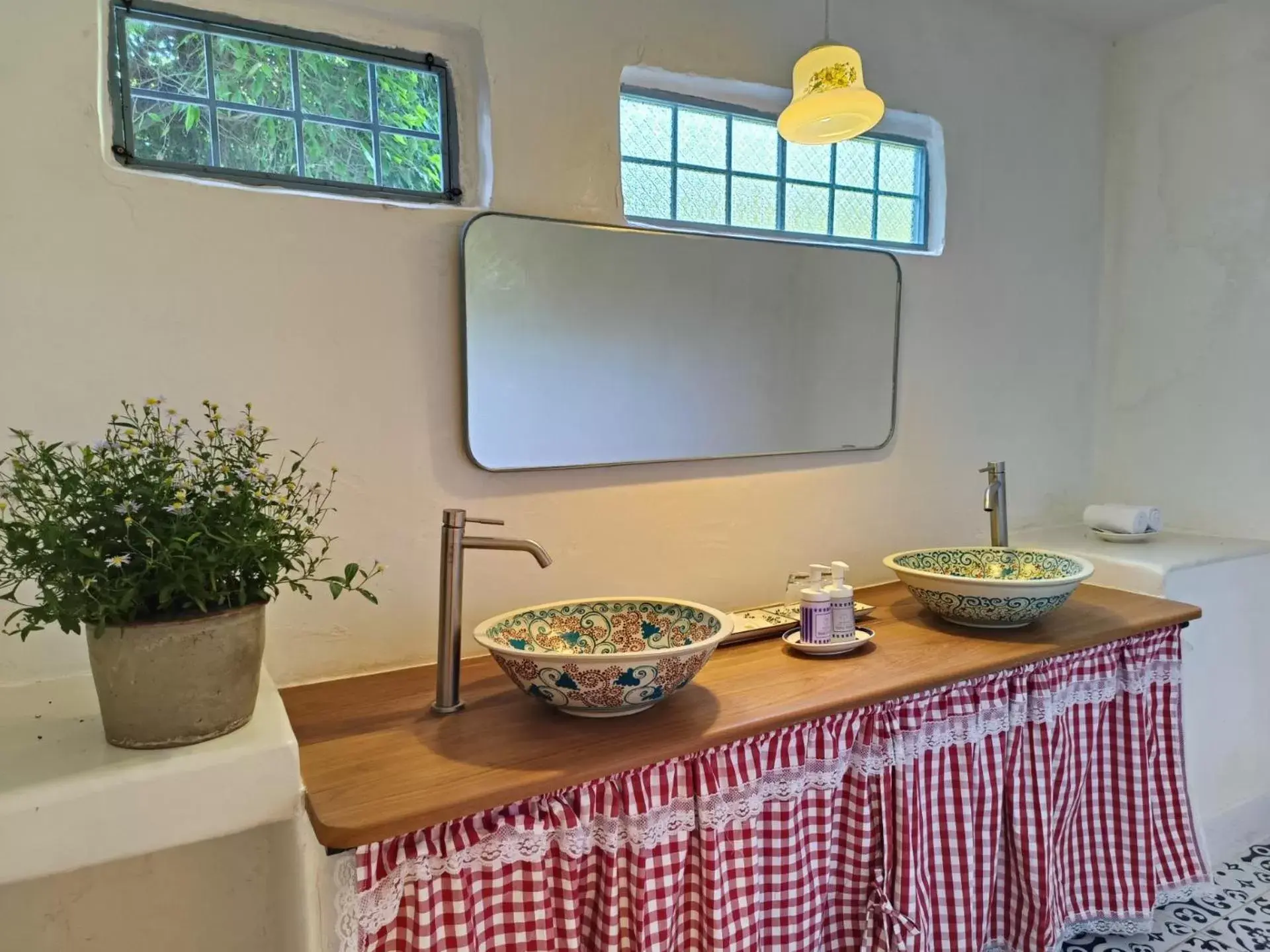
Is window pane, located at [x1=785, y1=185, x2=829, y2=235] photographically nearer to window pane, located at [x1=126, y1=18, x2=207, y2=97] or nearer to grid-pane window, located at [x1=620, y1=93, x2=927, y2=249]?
grid-pane window, located at [x1=620, y1=93, x2=927, y2=249]

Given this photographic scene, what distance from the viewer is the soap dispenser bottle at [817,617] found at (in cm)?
146

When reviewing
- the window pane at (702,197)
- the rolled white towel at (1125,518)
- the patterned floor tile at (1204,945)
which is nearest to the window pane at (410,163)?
the window pane at (702,197)

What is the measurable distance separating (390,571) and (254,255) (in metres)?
0.55

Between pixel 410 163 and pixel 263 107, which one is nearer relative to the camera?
pixel 263 107

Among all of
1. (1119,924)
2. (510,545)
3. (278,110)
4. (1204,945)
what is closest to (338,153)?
(278,110)

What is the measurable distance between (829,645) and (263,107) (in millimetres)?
1312

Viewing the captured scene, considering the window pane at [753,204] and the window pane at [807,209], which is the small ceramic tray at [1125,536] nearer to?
the window pane at [807,209]

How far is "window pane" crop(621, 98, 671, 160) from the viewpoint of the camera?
1.68 meters

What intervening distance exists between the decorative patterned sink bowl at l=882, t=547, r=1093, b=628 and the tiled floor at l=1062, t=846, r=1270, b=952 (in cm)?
75

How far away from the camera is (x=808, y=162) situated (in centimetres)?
191

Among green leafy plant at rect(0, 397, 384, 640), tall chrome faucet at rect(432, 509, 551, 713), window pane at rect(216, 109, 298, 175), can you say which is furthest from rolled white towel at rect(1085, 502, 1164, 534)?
window pane at rect(216, 109, 298, 175)

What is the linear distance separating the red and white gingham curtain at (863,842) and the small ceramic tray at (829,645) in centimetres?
13

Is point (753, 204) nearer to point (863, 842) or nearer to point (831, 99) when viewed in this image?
point (831, 99)

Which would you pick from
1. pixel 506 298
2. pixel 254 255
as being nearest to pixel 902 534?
pixel 506 298
